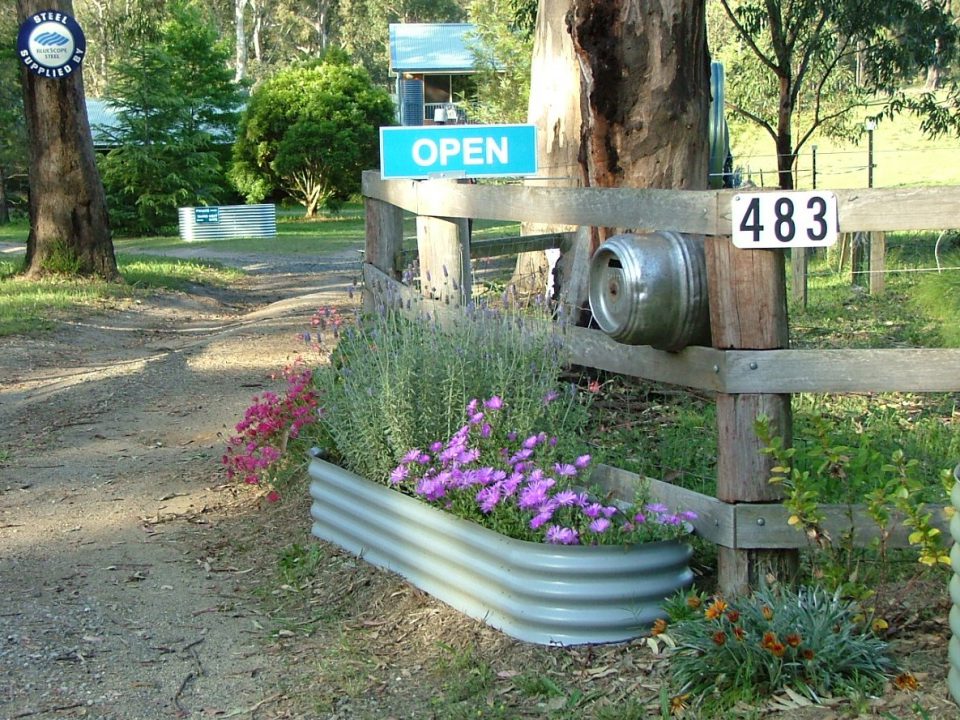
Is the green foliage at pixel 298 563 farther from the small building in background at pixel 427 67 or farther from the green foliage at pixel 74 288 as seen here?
the small building in background at pixel 427 67

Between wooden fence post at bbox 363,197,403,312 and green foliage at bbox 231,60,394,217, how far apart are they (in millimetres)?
29199

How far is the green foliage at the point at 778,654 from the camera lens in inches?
147

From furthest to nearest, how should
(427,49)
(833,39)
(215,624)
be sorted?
(427,49)
(833,39)
(215,624)

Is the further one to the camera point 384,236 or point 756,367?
point 384,236

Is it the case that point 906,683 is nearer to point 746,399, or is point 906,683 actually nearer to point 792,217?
point 746,399

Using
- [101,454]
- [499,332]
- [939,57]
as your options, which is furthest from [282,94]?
[499,332]

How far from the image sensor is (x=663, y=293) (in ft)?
14.0

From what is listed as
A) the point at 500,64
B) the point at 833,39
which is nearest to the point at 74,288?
the point at 833,39

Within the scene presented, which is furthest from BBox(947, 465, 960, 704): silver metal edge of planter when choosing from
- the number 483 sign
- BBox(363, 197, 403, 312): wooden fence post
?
BBox(363, 197, 403, 312): wooden fence post

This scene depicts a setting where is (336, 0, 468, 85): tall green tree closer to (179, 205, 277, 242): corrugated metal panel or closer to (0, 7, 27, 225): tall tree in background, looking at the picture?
(0, 7, 27, 225): tall tree in background

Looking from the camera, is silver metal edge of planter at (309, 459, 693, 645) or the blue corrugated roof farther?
the blue corrugated roof

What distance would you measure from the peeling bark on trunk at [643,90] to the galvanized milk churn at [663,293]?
9.16 ft

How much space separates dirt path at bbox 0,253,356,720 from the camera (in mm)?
4297

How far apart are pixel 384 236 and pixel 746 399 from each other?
141 inches
